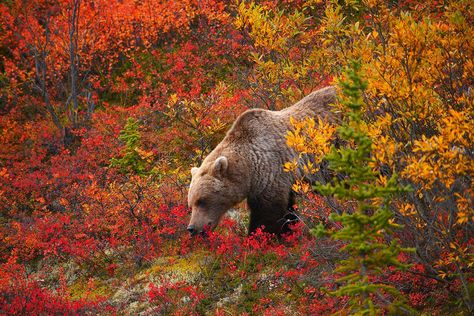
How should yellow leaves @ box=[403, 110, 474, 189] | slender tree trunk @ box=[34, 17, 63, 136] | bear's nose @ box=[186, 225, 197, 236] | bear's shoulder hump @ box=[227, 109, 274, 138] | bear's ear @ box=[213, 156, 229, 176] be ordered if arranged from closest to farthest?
yellow leaves @ box=[403, 110, 474, 189]
bear's ear @ box=[213, 156, 229, 176]
bear's nose @ box=[186, 225, 197, 236]
bear's shoulder hump @ box=[227, 109, 274, 138]
slender tree trunk @ box=[34, 17, 63, 136]

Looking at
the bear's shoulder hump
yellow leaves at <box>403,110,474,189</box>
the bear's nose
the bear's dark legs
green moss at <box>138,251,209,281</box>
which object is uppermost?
yellow leaves at <box>403,110,474,189</box>

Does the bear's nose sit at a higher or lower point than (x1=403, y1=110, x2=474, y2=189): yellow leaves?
lower

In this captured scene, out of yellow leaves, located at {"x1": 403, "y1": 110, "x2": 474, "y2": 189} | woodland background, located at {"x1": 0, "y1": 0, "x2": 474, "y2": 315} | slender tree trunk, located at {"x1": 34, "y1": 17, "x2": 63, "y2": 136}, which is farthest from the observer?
slender tree trunk, located at {"x1": 34, "y1": 17, "x2": 63, "y2": 136}

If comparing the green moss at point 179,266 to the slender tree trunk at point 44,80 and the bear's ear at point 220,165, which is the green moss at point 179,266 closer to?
the bear's ear at point 220,165

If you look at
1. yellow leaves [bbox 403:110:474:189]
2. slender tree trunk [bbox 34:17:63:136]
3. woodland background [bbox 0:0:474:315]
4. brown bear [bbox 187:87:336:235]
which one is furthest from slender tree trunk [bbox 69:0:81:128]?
yellow leaves [bbox 403:110:474:189]

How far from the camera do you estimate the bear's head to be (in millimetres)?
7707

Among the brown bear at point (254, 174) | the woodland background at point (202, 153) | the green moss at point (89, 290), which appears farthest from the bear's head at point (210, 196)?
the green moss at point (89, 290)

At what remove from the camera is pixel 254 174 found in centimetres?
790

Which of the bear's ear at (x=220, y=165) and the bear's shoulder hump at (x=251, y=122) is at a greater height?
the bear's shoulder hump at (x=251, y=122)

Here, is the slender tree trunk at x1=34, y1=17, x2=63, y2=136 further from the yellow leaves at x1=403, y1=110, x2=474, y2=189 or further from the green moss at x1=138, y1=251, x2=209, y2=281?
the yellow leaves at x1=403, y1=110, x2=474, y2=189

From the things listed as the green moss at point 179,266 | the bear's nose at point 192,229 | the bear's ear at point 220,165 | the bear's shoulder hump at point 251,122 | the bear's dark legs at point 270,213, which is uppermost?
the bear's shoulder hump at point 251,122

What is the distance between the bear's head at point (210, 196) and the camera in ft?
25.3

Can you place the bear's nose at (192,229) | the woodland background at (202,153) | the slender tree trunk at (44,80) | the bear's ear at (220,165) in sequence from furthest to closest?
the slender tree trunk at (44,80)
the bear's nose at (192,229)
the bear's ear at (220,165)
the woodland background at (202,153)

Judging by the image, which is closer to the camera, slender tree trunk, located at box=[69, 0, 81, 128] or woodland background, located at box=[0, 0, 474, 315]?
woodland background, located at box=[0, 0, 474, 315]
